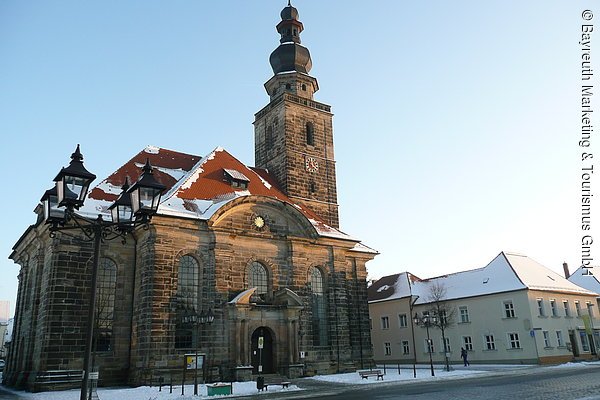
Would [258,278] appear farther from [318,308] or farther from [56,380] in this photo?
[56,380]

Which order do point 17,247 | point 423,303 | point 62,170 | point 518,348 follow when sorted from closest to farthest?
point 62,170, point 17,247, point 518,348, point 423,303

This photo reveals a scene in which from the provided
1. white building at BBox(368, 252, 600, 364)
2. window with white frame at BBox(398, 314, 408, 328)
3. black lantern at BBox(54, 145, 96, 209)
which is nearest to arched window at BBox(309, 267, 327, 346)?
white building at BBox(368, 252, 600, 364)

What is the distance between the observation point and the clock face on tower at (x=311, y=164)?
3781 cm

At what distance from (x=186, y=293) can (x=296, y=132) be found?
16715 millimetres

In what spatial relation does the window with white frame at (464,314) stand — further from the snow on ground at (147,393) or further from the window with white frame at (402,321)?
the snow on ground at (147,393)

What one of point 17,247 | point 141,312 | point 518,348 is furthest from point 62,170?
point 518,348

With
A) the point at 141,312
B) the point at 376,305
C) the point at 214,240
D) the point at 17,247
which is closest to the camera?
the point at 141,312

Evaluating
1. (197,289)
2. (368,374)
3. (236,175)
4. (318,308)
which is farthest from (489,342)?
(197,289)

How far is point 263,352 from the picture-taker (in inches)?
1075

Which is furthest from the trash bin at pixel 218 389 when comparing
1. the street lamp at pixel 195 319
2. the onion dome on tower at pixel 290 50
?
the onion dome on tower at pixel 290 50

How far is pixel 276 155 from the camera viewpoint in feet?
125

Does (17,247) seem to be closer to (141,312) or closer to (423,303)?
(141,312)

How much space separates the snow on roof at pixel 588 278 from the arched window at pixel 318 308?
3114cm

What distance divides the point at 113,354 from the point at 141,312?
8.34 feet
